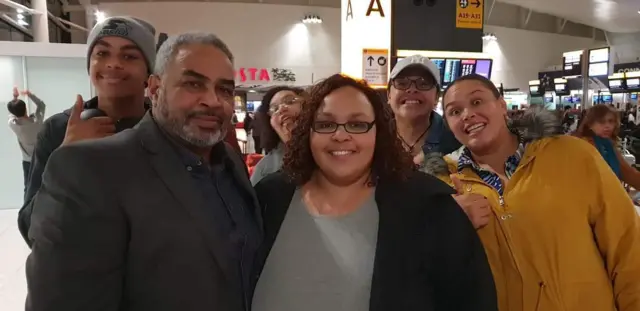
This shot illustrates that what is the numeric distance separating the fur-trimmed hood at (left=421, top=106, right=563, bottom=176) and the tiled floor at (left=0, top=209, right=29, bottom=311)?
3.76 m

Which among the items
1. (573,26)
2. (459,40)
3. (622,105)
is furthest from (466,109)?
(573,26)

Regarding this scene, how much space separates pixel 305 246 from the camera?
4.94ft

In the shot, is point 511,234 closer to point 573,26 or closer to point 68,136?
point 68,136

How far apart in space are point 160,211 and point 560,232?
4.03 ft

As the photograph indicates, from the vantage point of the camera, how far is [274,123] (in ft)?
10.4

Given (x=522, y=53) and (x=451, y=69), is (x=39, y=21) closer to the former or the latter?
(x=451, y=69)

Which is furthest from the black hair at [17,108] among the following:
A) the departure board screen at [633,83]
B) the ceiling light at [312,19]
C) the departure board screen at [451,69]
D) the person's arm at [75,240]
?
the departure board screen at [633,83]

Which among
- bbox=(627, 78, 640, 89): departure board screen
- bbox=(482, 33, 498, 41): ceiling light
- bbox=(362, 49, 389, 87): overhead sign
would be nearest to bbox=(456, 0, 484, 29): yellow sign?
bbox=(362, 49, 389, 87): overhead sign

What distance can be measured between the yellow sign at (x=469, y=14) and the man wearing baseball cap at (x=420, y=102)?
4.10 meters

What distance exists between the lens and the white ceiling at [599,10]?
16.1 m

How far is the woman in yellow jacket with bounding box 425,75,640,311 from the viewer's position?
5.22 feet

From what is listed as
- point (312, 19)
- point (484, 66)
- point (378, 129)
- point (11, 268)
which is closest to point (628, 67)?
point (312, 19)

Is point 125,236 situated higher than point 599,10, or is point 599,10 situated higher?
point 599,10

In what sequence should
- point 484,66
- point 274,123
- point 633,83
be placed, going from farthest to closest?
point 633,83
point 484,66
point 274,123
